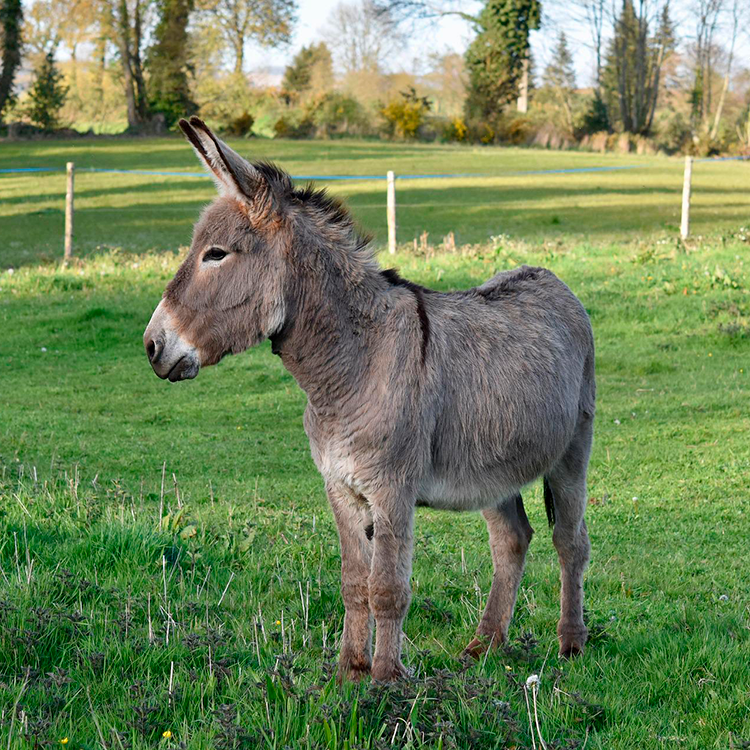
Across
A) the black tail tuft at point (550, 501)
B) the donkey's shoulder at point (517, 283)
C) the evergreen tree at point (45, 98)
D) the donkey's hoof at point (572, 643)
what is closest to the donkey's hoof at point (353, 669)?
the donkey's hoof at point (572, 643)

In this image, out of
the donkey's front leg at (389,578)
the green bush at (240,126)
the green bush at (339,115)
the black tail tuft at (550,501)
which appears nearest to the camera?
the donkey's front leg at (389,578)

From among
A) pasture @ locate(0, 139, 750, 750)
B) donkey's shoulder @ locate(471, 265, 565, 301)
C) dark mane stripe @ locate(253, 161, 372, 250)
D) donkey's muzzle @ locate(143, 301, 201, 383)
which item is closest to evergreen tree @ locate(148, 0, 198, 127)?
pasture @ locate(0, 139, 750, 750)

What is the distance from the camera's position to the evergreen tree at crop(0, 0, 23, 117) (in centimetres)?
4350

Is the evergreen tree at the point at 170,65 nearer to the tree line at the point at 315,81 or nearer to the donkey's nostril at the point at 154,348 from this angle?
the tree line at the point at 315,81

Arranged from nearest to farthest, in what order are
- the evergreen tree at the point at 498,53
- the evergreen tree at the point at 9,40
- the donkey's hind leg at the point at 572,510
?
the donkey's hind leg at the point at 572,510 < the evergreen tree at the point at 9,40 < the evergreen tree at the point at 498,53

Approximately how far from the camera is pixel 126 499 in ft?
21.2

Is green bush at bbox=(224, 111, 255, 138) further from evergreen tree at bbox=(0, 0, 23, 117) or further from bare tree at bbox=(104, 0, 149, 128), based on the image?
evergreen tree at bbox=(0, 0, 23, 117)

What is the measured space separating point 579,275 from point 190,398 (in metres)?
7.03

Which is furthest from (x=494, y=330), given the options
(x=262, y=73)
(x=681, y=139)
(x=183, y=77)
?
(x=262, y=73)

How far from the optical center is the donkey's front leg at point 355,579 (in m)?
3.68

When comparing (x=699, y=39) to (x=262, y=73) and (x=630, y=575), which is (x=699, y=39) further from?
(x=630, y=575)

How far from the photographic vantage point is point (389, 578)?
11.3 ft

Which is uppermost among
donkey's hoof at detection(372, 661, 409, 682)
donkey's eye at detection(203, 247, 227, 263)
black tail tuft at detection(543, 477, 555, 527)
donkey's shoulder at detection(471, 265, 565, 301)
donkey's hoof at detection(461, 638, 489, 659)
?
donkey's eye at detection(203, 247, 227, 263)

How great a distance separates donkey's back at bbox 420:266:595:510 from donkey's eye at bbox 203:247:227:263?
94 centimetres
